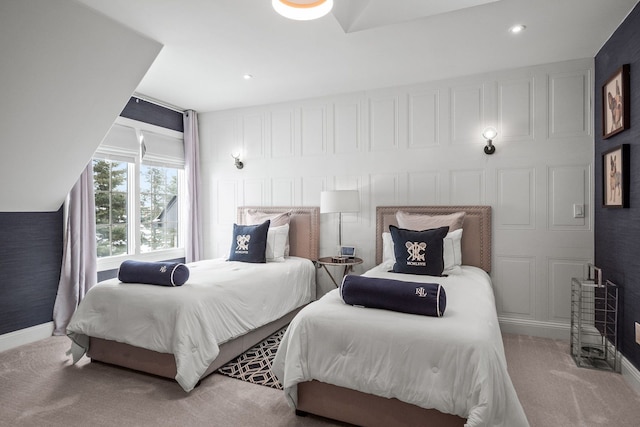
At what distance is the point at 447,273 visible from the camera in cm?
305

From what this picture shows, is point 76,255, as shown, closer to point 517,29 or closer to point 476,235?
point 476,235

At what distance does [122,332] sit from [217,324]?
65cm

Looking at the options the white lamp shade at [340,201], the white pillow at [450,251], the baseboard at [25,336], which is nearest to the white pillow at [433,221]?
the white pillow at [450,251]

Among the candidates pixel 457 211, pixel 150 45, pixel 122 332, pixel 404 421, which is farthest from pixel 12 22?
pixel 457 211

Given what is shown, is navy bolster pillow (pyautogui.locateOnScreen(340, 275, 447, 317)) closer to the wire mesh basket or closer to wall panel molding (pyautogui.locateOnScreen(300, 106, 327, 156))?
the wire mesh basket

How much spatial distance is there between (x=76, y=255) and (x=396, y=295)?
3.15 metres

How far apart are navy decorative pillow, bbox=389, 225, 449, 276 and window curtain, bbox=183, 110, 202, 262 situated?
9.36 feet

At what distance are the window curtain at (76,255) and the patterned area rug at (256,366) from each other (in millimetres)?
1861

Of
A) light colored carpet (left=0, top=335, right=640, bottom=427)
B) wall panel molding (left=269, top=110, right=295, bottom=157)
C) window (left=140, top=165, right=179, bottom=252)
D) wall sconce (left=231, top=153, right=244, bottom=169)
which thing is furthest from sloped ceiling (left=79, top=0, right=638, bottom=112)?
light colored carpet (left=0, top=335, right=640, bottom=427)

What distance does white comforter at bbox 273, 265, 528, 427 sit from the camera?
5.15ft

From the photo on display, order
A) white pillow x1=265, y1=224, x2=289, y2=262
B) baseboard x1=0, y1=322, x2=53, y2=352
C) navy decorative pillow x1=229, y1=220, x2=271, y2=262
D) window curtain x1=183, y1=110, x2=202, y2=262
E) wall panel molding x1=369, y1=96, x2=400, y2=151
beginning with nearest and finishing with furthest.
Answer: baseboard x1=0, y1=322, x2=53, y2=352 → navy decorative pillow x1=229, y1=220, x2=271, y2=262 → white pillow x1=265, y1=224, x2=289, y2=262 → wall panel molding x1=369, y1=96, x2=400, y2=151 → window curtain x1=183, y1=110, x2=202, y2=262

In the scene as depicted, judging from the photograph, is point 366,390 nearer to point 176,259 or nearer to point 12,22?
point 12,22

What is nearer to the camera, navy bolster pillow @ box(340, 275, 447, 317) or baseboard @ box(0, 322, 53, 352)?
navy bolster pillow @ box(340, 275, 447, 317)

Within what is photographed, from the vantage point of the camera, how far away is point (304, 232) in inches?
167
